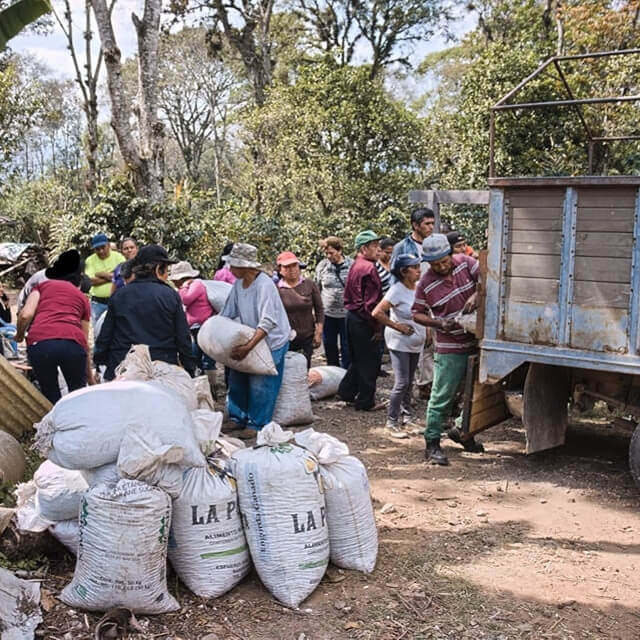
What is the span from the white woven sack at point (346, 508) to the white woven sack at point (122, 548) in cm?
79

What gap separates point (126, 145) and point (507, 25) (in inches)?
541

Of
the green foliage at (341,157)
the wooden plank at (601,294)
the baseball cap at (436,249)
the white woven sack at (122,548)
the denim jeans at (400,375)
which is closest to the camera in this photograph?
the white woven sack at (122,548)

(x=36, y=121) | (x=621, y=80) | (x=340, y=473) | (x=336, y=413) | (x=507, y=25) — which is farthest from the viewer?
(x=507, y=25)

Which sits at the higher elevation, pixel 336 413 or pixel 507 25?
pixel 507 25

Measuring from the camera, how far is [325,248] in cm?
743

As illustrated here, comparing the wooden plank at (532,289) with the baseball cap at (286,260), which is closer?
the wooden plank at (532,289)

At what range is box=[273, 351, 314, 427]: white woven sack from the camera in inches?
234

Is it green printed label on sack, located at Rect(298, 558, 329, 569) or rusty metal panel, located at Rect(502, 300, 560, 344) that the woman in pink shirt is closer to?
rusty metal panel, located at Rect(502, 300, 560, 344)

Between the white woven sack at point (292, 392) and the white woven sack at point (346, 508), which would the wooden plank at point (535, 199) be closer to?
the white woven sack at point (346, 508)

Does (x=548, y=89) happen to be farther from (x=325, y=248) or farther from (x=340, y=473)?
(x=340, y=473)

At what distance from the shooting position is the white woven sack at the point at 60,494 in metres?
3.29

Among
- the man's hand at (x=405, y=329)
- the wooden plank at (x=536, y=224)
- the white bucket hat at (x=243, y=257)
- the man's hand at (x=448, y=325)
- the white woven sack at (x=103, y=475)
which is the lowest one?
the white woven sack at (x=103, y=475)

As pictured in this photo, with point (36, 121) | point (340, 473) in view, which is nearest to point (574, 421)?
point (340, 473)

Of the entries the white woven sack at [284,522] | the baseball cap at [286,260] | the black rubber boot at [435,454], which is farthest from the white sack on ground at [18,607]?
the baseball cap at [286,260]
